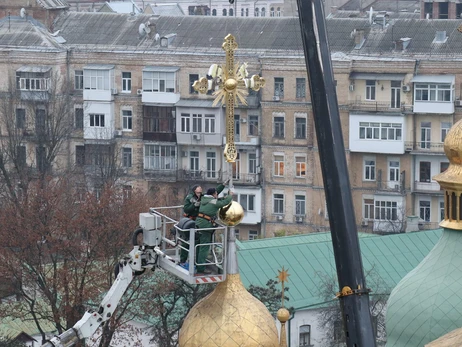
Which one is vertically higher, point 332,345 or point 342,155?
point 342,155

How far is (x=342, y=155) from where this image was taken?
3538 cm

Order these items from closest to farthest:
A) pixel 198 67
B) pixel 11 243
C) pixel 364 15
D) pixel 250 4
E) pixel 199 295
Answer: pixel 199 295, pixel 11 243, pixel 198 67, pixel 364 15, pixel 250 4

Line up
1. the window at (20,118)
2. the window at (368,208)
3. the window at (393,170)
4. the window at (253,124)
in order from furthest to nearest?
the window at (253,124), the window at (20,118), the window at (393,170), the window at (368,208)

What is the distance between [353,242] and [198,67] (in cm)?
8734

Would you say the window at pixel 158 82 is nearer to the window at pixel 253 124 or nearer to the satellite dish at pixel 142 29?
the satellite dish at pixel 142 29

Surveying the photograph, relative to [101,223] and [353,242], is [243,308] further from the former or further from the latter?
[101,223]

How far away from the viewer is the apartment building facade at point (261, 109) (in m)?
117

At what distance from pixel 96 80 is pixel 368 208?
16.4 m

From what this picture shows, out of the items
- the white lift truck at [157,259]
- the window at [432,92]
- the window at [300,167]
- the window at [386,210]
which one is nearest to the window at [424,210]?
the window at [386,210]

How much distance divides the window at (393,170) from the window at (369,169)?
0.81 metres

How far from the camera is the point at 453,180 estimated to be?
49.3 metres

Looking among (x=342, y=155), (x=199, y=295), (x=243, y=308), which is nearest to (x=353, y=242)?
(x=342, y=155)

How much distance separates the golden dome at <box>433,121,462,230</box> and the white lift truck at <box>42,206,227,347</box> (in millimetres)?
8599

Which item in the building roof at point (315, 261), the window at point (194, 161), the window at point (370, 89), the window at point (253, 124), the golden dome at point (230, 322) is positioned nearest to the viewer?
the golden dome at point (230, 322)
